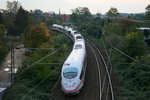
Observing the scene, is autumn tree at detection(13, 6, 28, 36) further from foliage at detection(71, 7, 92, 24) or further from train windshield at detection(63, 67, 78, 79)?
foliage at detection(71, 7, 92, 24)

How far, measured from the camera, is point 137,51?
22.3 m

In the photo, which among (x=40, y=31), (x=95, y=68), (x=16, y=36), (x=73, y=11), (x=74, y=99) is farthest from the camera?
(x=73, y=11)

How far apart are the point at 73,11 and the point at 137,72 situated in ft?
280

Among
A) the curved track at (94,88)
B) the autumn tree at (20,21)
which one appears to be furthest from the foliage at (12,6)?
the curved track at (94,88)

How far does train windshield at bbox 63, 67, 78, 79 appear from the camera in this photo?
13526 mm

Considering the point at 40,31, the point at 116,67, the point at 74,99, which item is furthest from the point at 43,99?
the point at 40,31

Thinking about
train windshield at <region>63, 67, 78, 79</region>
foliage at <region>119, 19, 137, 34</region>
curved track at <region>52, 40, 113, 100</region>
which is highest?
foliage at <region>119, 19, 137, 34</region>

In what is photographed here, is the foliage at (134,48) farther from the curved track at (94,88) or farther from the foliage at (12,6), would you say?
the foliage at (12,6)

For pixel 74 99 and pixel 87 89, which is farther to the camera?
pixel 87 89

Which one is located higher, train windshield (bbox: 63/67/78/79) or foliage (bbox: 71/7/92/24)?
foliage (bbox: 71/7/92/24)

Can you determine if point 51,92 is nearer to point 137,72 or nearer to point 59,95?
point 59,95

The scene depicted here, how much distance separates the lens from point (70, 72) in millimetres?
13766

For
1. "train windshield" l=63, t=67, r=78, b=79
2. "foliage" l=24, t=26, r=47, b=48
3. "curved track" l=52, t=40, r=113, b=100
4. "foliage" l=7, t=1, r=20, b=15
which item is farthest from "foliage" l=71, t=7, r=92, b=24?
"train windshield" l=63, t=67, r=78, b=79

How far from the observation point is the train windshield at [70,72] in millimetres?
13526
